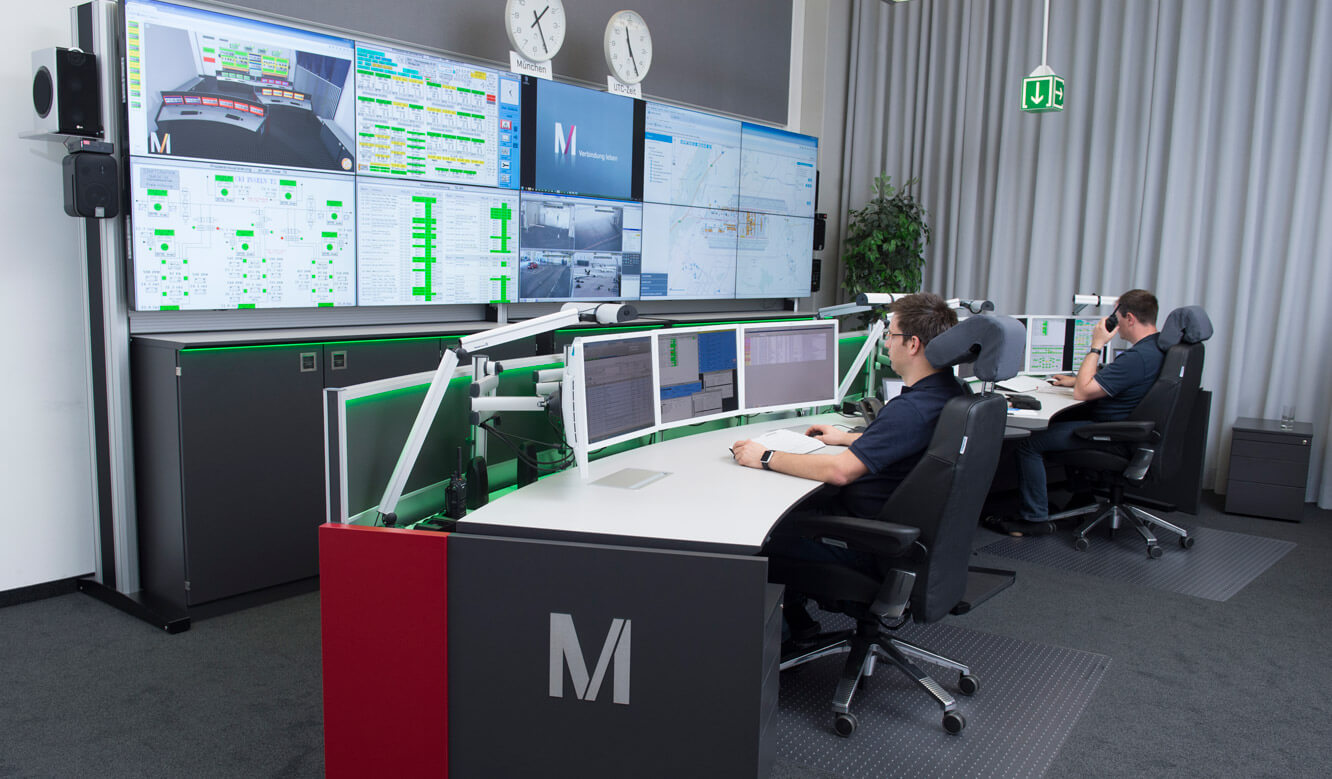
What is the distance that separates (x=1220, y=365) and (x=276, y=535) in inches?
197

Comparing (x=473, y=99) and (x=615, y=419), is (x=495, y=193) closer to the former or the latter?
(x=473, y=99)

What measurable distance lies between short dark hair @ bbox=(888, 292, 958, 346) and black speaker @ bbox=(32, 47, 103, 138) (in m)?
2.64

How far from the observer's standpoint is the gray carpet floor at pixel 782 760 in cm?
233

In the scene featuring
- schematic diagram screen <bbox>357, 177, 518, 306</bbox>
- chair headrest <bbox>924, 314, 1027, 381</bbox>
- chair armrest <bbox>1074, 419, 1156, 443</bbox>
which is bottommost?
chair armrest <bbox>1074, 419, 1156, 443</bbox>

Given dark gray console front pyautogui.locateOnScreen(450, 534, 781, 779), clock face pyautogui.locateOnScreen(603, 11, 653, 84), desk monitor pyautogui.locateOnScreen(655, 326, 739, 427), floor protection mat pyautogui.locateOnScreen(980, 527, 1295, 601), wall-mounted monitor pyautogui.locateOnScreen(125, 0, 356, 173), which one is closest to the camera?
dark gray console front pyautogui.locateOnScreen(450, 534, 781, 779)

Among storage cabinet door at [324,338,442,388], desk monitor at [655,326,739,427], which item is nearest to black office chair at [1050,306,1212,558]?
desk monitor at [655,326,739,427]

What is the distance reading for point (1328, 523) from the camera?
470cm

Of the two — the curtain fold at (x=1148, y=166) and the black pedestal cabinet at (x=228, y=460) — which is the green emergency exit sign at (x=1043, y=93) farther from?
the black pedestal cabinet at (x=228, y=460)

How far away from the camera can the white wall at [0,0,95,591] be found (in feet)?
10.2

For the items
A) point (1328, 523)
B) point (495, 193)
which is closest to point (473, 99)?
point (495, 193)

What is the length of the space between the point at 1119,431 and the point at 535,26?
3.29m

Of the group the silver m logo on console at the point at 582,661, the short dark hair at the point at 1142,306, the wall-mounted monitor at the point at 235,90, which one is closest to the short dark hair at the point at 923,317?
the silver m logo on console at the point at 582,661

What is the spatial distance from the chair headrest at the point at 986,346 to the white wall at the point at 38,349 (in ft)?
9.86

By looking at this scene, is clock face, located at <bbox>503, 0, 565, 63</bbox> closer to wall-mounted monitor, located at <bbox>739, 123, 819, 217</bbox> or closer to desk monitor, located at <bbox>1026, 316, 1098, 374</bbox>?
wall-mounted monitor, located at <bbox>739, 123, 819, 217</bbox>
